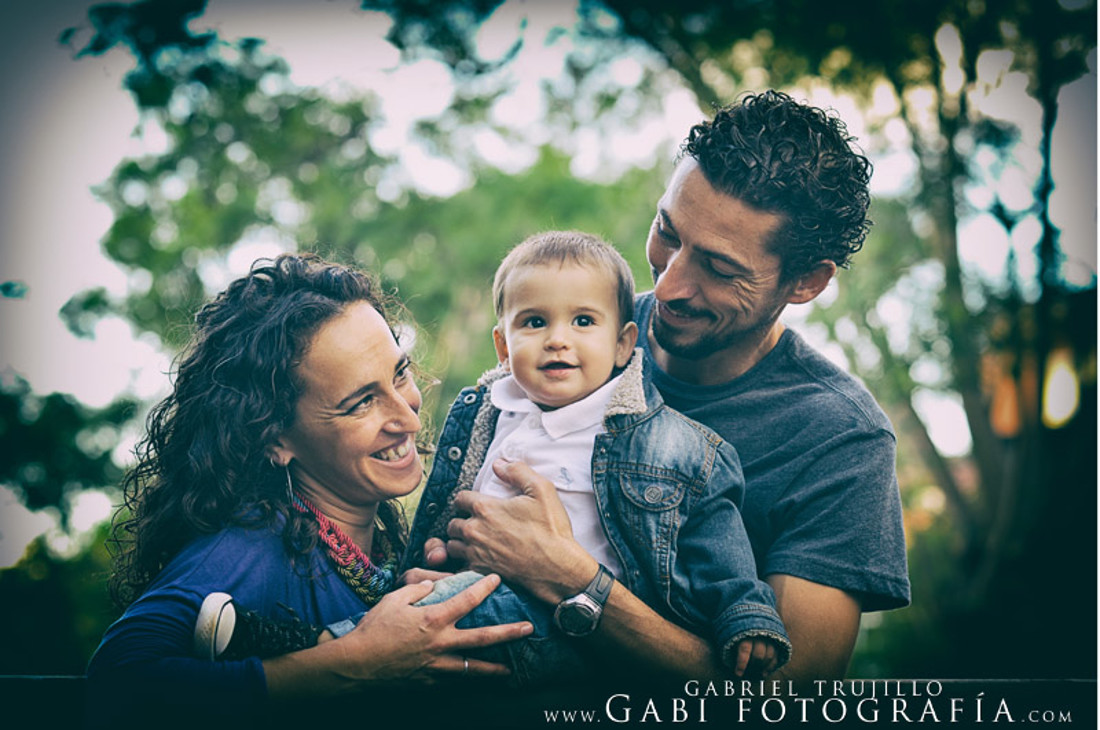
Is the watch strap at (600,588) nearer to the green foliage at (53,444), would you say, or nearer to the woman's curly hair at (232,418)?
the woman's curly hair at (232,418)

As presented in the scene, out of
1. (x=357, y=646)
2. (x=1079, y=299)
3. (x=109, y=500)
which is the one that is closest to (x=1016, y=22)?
(x=1079, y=299)

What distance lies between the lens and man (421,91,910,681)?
2.36 meters

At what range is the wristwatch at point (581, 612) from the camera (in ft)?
7.55

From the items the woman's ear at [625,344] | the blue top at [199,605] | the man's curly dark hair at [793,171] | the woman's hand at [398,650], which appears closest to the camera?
the blue top at [199,605]

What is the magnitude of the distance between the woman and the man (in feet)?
0.66

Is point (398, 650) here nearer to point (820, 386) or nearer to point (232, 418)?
point (232, 418)

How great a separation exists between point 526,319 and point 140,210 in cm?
696

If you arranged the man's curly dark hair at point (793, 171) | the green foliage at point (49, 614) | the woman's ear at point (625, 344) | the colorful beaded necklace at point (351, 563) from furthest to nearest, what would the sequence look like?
the green foliage at point (49, 614), the man's curly dark hair at point (793, 171), the woman's ear at point (625, 344), the colorful beaded necklace at point (351, 563)

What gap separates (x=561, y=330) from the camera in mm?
2447

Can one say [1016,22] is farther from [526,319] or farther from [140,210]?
[140,210]

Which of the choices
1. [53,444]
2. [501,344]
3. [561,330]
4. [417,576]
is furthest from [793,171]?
[53,444]

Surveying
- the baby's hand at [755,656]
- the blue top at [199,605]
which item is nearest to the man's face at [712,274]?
the baby's hand at [755,656]

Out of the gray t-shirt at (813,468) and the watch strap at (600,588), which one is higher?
the gray t-shirt at (813,468)

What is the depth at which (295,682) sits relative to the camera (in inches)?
86.7
